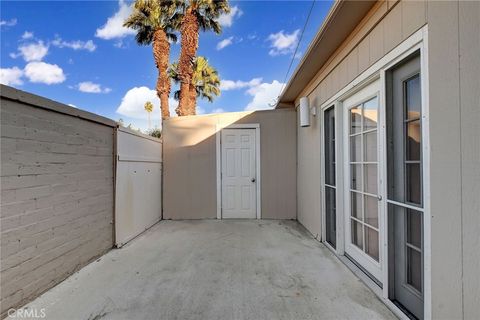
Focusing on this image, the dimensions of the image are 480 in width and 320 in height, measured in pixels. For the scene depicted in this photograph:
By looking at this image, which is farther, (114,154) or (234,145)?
(234,145)

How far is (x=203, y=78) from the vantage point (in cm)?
1239

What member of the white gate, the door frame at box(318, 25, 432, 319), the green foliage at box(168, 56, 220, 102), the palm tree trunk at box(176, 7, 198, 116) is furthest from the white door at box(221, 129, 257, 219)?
the green foliage at box(168, 56, 220, 102)

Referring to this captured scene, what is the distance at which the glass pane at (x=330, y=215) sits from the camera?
3.69 meters

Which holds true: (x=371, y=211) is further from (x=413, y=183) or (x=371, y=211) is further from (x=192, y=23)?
(x=192, y=23)

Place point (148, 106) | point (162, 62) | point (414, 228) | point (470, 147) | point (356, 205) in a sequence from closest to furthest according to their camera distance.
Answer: point (470, 147) < point (414, 228) < point (356, 205) < point (162, 62) < point (148, 106)

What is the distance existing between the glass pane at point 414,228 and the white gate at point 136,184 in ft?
12.0

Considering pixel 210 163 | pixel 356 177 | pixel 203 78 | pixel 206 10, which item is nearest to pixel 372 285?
pixel 356 177

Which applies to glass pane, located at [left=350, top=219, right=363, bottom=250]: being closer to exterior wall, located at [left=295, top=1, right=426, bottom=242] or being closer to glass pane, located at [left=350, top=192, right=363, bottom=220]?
glass pane, located at [left=350, top=192, right=363, bottom=220]

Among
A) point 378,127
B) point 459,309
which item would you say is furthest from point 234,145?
point 459,309

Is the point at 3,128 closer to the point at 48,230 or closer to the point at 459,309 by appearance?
the point at 48,230

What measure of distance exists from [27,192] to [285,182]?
4.59 meters

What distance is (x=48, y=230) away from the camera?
2.49 metres

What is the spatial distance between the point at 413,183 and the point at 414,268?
659 mm

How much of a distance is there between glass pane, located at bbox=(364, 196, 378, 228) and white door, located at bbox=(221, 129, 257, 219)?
323 centimetres
